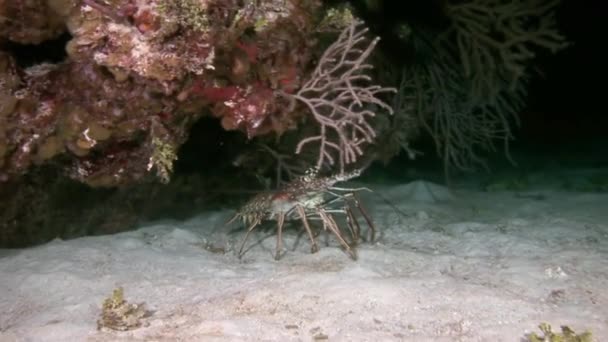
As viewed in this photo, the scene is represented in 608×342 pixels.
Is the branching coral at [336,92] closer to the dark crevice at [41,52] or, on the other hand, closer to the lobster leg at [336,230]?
the lobster leg at [336,230]

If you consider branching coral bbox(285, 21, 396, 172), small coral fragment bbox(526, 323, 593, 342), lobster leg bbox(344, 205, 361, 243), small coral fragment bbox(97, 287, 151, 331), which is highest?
branching coral bbox(285, 21, 396, 172)

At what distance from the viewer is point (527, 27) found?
6.57m

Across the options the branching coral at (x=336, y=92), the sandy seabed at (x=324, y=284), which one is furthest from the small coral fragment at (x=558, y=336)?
the branching coral at (x=336, y=92)

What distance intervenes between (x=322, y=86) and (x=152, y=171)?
1.96 meters

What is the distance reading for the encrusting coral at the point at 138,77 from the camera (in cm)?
295

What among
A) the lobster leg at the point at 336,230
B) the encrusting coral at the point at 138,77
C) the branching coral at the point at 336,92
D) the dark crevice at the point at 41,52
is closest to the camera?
the encrusting coral at the point at 138,77

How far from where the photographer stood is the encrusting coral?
9.68 feet

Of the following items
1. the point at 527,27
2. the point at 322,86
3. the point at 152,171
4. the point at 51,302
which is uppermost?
the point at 527,27

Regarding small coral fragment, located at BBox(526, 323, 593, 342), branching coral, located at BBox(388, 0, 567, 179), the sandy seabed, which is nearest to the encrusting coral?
the sandy seabed

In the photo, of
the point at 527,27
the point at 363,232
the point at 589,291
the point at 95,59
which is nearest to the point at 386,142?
the point at 363,232

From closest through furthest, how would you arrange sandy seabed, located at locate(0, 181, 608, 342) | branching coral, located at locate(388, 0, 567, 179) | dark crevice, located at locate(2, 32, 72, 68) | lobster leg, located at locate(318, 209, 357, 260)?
sandy seabed, located at locate(0, 181, 608, 342), dark crevice, located at locate(2, 32, 72, 68), lobster leg, located at locate(318, 209, 357, 260), branching coral, located at locate(388, 0, 567, 179)

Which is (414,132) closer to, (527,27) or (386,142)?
(386,142)

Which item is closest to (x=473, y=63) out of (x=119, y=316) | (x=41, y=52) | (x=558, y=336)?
(x=558, y=336)

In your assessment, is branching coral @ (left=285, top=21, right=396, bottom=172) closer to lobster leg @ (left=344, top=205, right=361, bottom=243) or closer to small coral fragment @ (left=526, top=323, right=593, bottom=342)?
lobster leg @ (left=344, top=205, right=361, bottom=243)
